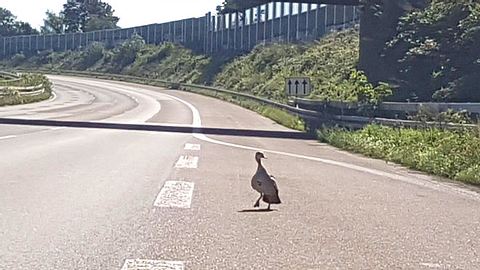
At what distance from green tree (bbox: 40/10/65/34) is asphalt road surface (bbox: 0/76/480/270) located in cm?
17310

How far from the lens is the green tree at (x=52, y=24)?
187 m

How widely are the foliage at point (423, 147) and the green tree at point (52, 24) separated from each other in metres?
167

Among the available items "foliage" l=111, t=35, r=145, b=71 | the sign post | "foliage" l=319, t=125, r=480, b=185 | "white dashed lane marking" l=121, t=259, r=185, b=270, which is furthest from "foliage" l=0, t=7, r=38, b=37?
"white dashed lane marking" l=121, t=259, r=185, b=270

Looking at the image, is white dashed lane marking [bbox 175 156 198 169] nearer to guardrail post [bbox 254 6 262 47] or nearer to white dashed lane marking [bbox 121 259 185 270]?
white dashed lane marking [bbox 121 259 185 270]

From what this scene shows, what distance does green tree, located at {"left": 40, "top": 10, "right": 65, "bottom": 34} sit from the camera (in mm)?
187125

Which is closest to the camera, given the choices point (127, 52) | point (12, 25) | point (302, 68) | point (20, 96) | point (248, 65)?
point (20, 96)

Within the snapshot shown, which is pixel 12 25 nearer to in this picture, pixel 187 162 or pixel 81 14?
pixel 81 14

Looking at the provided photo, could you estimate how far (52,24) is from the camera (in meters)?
188

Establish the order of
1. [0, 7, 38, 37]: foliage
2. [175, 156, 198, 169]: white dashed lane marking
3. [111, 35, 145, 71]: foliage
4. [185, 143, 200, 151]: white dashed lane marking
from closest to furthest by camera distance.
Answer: [175, 156, 198, 169]: white dashed lane marking → [185, 143, 200, 151]: white dashed lane marking → [111, 35, 145, 71]: foliage → [0, 7, 38, 37]: foliage

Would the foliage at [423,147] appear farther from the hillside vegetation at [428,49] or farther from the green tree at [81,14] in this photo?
the green tree at [81,14]

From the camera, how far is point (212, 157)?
18328 mm

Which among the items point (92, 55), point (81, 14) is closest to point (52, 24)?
point (81, 14)

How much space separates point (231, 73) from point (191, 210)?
69.8 meters

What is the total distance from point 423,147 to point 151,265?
13360mm
